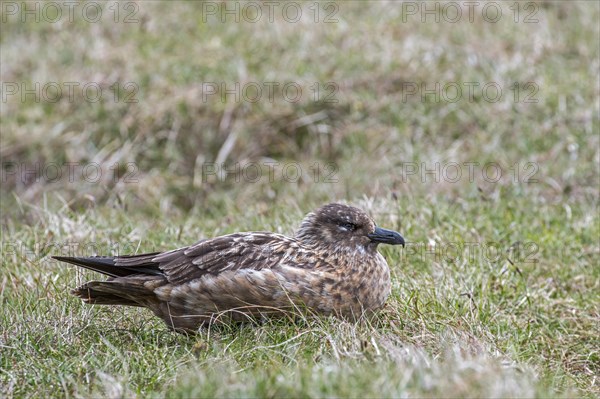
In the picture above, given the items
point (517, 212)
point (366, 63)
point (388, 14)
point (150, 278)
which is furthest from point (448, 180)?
point (150, 278)

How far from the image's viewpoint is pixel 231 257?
15.7ft

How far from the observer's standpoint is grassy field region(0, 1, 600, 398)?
4.14m

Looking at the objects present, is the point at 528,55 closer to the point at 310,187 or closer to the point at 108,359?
the point at 310,187

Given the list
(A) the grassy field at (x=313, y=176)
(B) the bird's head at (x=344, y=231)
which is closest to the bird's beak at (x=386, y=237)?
(B) the bird's head at (x=344, y=231)

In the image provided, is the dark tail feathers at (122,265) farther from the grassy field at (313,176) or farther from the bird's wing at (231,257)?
the grassy field at (313,176)

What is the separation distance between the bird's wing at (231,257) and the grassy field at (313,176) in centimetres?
31

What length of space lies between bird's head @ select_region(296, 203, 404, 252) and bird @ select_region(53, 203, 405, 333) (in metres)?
0.05

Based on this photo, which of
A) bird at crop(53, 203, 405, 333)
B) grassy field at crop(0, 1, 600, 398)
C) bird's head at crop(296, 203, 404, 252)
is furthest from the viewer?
bird's head at crop(296, 203, 404, 252)

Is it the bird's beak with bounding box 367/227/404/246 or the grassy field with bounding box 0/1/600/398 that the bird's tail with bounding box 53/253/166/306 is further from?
the bird's beak with bounding box 367/227/404/246

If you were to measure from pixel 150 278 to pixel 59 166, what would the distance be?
415 centimetres

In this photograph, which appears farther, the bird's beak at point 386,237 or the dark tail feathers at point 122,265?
the bird's beak at point 386,237

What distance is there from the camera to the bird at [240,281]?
461cm

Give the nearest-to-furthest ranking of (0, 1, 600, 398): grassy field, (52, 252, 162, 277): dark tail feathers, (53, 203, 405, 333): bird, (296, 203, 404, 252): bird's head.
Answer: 1. (0, 1, 600, 398): grassy field
2. (53, 203, 405, 333): bird
3. (52, 252, 162, 277): dark tail feathers
4. (296, 203, 404, 252): bird's head

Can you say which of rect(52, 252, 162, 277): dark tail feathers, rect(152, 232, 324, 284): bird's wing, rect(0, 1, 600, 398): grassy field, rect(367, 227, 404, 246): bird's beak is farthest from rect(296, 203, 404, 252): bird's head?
rect(52, 252, 162, 277): dark tail feathers
